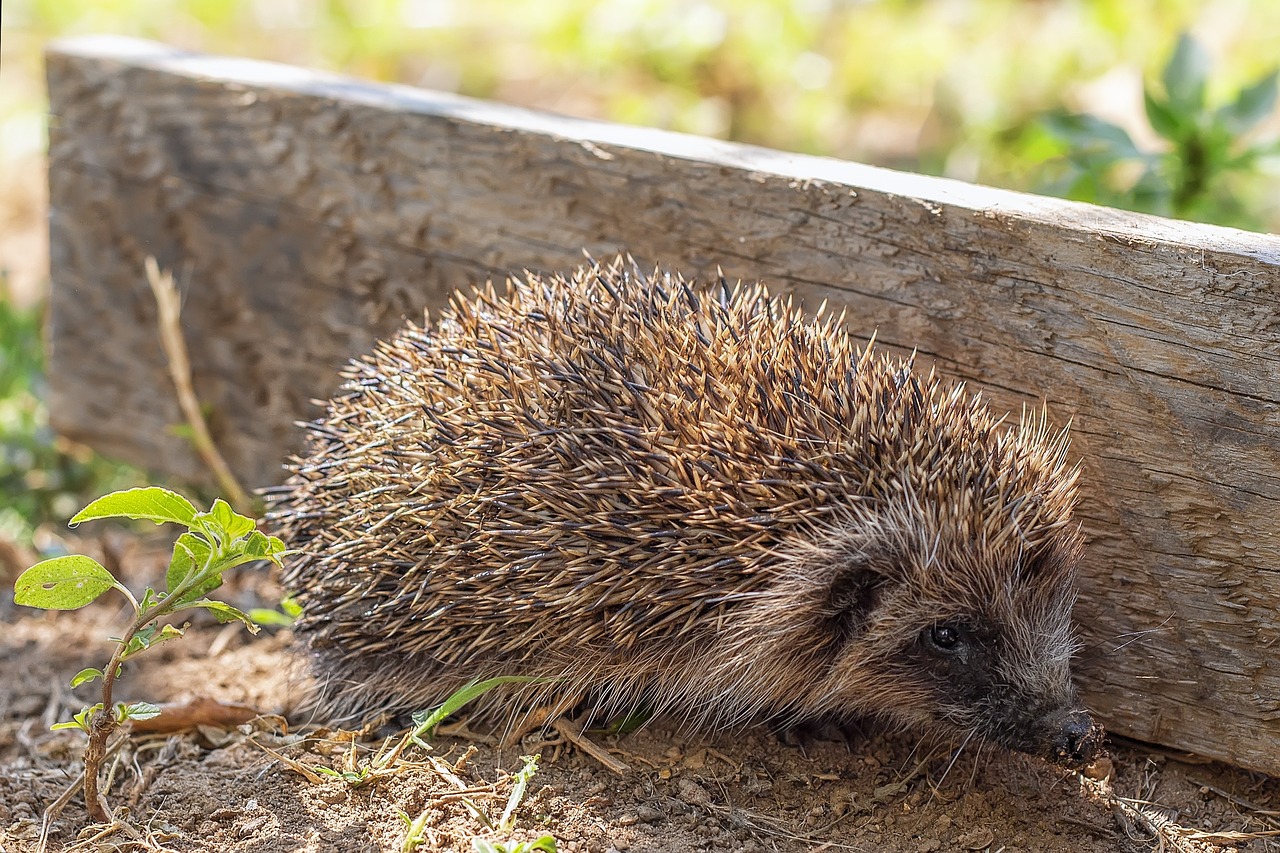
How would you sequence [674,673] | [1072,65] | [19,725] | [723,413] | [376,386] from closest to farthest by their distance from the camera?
[723,413], [674,673], [376,386], [19,725], [1072,65]

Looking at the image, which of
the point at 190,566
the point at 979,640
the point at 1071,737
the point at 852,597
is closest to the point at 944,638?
the point at 979,640

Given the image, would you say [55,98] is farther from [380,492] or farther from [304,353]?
[380,492]

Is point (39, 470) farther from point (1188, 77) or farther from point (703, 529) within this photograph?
point (1188, 77)

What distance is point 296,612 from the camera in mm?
4266

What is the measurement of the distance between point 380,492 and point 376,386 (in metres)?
0.46

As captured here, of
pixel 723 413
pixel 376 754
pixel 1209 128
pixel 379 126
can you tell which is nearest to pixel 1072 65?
pixel 1209 128

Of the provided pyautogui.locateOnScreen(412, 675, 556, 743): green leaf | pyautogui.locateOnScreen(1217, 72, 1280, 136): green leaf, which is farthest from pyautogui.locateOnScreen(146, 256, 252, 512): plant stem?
pyautogui.locateOnScreen(1217, 72, 1280, 136): green leaf

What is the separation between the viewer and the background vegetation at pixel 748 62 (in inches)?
348

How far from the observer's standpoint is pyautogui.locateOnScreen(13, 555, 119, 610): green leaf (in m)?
3.19

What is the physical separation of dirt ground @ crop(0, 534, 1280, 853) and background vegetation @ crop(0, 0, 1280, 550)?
4067 mm

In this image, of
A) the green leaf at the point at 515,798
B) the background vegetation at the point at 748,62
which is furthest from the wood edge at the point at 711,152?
the background vegetation at the point at 748,62

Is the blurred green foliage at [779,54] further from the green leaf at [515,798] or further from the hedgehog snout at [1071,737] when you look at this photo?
the green leaf at [515,798]

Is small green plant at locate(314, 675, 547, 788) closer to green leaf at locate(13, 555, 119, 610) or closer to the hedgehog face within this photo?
green leaf at locate(13, 555, 119, 610)

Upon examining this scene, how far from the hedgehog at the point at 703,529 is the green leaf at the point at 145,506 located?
2.23 ft
